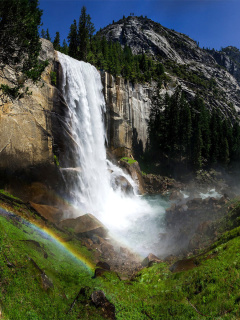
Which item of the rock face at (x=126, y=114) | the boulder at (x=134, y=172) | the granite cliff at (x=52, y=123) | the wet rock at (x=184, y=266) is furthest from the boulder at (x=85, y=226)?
the rock face at (x=126, y=114)

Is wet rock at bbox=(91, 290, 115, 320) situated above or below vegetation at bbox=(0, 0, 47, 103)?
below

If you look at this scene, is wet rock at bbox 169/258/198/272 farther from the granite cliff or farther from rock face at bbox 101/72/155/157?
rock face at bbox 101/72/155/157

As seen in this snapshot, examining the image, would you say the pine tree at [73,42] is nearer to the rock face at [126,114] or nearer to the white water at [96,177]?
the rock face at [126,114]

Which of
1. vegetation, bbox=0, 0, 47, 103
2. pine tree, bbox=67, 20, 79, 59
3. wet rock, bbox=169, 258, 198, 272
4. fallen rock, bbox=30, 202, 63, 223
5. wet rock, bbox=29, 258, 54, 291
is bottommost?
fallen rock, bbox=30, 202, 63, 223

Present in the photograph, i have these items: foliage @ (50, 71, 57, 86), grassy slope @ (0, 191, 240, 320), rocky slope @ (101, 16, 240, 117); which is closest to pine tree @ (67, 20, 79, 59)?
foliage @ (50, 71, 57, 86)

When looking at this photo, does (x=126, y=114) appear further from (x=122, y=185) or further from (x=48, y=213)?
(x=48, y=213)

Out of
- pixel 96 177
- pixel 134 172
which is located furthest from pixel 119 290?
pixel 134 172

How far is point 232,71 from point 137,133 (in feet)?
590

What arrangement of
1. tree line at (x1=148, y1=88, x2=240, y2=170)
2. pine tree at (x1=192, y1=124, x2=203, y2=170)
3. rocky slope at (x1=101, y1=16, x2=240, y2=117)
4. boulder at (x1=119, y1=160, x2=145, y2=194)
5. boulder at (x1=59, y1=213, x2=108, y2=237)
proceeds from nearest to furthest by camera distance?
boulder at (x1=59, y1=213, x2=108, y2=237)
boulder at (x1=119, y1=160, x2=145, y2=194)
pine tree at (x1=192, y1=124, x2=203, y2=170)
tree line at (x1=148, y1=88, x2=240, y2=170)
rocky slope at (x1=101, y1=16, x2=240, y2=117)

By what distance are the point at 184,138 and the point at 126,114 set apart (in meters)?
13.4

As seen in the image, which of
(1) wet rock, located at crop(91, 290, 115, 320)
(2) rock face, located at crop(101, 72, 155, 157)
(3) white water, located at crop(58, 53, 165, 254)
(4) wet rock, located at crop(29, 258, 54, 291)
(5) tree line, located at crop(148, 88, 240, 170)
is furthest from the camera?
(5) tree line, located at crop(148, 88, 240, 170)

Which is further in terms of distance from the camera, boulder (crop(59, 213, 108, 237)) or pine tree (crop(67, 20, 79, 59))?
pine tree (crop(67, 20, 79, 59))

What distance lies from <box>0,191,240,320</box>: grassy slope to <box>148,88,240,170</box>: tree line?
127 feet

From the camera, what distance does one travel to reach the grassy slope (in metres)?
5.73
